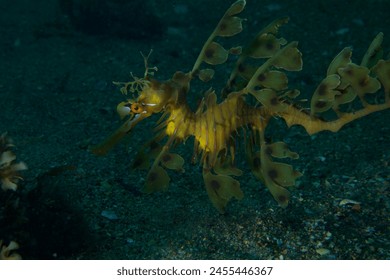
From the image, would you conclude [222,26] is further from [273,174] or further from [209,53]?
[273,174]

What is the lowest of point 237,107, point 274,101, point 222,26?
point 237,107

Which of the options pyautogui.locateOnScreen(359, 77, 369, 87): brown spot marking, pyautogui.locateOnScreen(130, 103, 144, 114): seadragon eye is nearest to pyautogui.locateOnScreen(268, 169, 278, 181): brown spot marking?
pyautogui.locateOnScreen(359, 77, 369, 87): brown spot marking

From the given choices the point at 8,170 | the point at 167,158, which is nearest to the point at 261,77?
the point at 167,158

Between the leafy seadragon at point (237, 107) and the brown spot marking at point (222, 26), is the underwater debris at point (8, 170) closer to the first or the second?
the leafy seadragon at point (237, 107)

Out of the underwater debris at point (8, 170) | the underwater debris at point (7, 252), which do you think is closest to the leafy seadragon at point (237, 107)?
the underwater debris at point (8, 170)

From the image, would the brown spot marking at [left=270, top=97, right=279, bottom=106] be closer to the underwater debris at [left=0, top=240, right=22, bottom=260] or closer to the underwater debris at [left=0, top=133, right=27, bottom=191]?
the underwater debris at [left=0, top=133, right=27, bottom=191]

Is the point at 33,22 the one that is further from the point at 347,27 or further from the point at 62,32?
the point at 347,27

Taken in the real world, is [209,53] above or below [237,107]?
above
